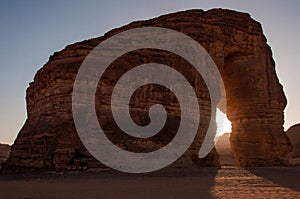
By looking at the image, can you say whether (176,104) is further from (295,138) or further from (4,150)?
(4,150)

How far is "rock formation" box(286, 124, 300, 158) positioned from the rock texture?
85.1 feet

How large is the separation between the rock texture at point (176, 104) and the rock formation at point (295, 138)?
2595cm

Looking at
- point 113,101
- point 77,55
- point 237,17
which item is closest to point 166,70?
point 113,101

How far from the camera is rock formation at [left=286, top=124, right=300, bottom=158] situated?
2075 inches

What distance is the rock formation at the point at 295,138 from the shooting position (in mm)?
52700

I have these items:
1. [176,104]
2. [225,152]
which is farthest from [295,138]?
[176,104]

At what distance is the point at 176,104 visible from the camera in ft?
69.7

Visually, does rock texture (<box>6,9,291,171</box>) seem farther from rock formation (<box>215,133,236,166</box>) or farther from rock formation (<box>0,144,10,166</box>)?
rock formation (<box>0,144,10,166</box>)

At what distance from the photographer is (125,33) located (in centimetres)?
2516

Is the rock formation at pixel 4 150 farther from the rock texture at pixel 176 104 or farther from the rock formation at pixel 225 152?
the rock texture at pixel 176 104

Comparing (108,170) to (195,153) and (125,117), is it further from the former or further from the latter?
(195,153)

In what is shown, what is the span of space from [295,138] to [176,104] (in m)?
40.7

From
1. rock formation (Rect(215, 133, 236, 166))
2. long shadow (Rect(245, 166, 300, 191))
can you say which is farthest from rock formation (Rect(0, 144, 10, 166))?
long shadow (Rect(245, 166, 300, 191))

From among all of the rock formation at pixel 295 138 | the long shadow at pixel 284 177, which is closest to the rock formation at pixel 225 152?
the rock formation at pixel 295 138
